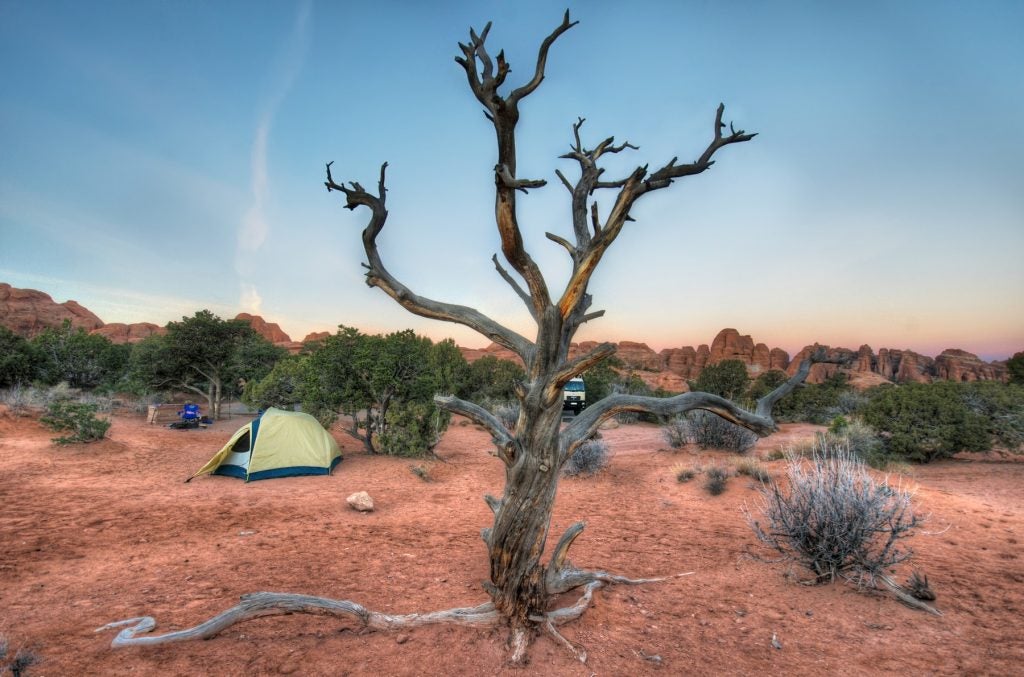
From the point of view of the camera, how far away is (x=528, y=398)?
11.3ft

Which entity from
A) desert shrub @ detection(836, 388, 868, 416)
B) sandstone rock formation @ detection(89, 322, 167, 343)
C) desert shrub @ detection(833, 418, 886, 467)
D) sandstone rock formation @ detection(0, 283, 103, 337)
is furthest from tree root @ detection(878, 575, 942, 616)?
sandstone rock formation @ detection(89, 322, 167, 343)

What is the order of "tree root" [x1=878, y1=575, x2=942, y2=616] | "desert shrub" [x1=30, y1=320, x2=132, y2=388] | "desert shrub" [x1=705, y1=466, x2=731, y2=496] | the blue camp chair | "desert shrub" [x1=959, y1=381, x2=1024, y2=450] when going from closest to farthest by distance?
1. "tree root" [x1=878, y1=575, x2=942, y2=616]
2. "desert shrub" [x1=705, y1=466, x2=731, y2=496]
3. "desert shrub" [x1=959, y1=381, x2=1024, y2=450]
4. the blue camp chair
5. "desert shrub" [x1=30, y1=320, x2=132, y2=388]

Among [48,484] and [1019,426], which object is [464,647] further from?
[1019,426]

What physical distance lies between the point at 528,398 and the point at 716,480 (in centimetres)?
737

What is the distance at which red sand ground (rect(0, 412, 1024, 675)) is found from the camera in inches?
135

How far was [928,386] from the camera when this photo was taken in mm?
12352

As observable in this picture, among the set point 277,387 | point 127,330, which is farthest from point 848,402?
point 127,330

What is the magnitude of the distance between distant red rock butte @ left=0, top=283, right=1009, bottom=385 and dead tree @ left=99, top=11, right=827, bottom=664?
47913 millimetres

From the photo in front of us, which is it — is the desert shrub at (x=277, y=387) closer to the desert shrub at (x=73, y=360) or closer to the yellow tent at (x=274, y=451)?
the yellow tent at (x=274, y=451)

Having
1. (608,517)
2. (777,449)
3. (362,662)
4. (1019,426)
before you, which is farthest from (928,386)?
(362,662)

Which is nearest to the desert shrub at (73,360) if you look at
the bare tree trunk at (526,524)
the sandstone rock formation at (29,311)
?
the bare tree trunk at (526,524)

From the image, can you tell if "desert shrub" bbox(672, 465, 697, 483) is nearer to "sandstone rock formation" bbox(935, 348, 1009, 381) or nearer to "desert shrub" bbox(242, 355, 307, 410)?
"desert shrub" bbox(242, 355, 307, 410)

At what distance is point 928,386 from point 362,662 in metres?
16.2

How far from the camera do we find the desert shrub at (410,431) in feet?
41.4
